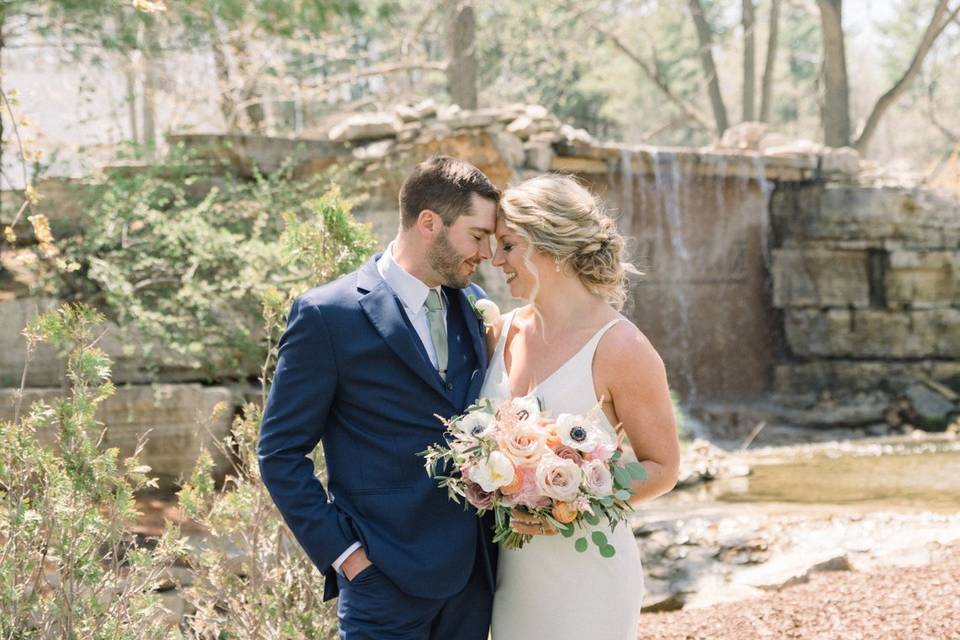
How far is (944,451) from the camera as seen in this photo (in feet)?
36.4

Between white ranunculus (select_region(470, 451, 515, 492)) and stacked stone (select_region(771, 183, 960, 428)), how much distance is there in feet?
39.9

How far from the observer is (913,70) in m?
17.3

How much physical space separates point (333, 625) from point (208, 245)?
5.43m

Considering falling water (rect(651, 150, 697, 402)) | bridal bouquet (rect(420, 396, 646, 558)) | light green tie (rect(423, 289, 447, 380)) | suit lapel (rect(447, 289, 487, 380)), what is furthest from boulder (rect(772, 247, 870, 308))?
bridal bouquet (rect(420, 396, 646, 558))

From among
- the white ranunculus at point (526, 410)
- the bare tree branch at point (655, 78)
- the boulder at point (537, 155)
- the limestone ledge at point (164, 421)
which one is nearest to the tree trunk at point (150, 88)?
the limestone ledge at point (164, 421)

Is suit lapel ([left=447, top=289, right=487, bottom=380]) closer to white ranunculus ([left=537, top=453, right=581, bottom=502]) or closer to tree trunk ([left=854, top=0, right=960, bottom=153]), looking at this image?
white ranunculus ([left=537, top=453, right=581, bottom=502])

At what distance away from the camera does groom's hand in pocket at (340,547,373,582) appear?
8.80 ft

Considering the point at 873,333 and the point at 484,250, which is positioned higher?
the point at 484,250

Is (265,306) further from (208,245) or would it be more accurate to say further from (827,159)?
(827,159)

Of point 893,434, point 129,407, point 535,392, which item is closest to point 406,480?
point 535,392

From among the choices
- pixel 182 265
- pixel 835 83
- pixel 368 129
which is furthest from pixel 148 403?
pixel 835 83

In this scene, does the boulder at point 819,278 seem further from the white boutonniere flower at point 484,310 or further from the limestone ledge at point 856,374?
the white boutonniere flower at point 484,310

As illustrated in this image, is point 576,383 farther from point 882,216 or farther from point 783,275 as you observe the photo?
point 783,275

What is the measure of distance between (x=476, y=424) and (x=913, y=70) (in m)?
17.1
